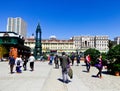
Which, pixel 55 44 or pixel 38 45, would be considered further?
pixel 55 44

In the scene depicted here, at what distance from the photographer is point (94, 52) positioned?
105ft

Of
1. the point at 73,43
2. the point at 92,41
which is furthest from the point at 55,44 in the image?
the point at 92,41

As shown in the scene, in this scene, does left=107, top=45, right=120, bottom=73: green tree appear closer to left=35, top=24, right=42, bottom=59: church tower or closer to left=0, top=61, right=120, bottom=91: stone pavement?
left=0, top=61, right=120, bottom=91: stone pavement

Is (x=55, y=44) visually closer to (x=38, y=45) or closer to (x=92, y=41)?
(x=92, y=41)

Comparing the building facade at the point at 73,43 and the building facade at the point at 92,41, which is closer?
the building facade at the point at 73,43

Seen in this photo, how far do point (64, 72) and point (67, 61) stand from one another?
0.64 metres

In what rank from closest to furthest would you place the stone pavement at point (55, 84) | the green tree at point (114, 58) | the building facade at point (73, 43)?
the stone pavement at point (55, 84) < the green tree at point (114, 58) < the building facade at point (73, 43)

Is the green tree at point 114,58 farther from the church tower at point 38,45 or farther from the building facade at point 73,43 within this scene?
the building facade at point 73,43

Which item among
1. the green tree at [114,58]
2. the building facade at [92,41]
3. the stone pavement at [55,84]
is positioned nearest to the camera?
the stone pavement at [55,84]

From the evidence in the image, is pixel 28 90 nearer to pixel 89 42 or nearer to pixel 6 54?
pixel 6 54

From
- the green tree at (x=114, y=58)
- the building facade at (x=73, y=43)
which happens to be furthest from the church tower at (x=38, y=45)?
the building facade at (x=73, y=43)

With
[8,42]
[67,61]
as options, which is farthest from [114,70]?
[8,42]

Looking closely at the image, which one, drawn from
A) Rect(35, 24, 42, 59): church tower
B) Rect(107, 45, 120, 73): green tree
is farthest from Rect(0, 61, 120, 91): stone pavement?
Rect(35, 24, 42, 59): church tower

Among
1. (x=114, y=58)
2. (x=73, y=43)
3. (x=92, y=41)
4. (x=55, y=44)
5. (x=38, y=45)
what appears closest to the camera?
(x=114, y=58)
